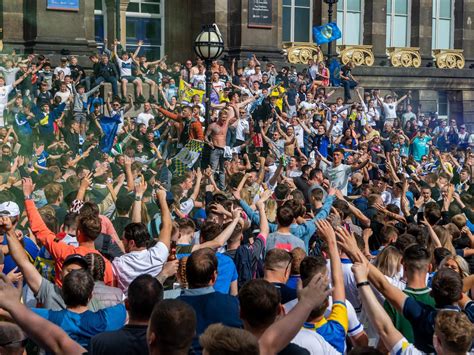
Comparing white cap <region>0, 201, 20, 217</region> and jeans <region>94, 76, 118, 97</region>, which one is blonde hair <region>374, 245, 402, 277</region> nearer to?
white cap <region>0, 201, 20, 217</region>

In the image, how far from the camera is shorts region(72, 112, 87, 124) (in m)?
21.5

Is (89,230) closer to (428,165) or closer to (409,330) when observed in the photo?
(409,330)

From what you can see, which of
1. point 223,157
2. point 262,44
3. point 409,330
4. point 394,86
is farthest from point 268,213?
point 394,86

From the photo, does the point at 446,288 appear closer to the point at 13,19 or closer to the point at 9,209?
the point at 9,209

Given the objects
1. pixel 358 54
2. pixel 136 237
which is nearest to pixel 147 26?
pixel 358 54

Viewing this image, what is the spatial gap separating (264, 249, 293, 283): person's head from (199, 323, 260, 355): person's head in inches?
113

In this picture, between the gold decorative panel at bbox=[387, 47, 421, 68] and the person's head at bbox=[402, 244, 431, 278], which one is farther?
the gold decorative panel at bbox=[387, 47, 421, 68]

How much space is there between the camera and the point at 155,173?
54.2 feet

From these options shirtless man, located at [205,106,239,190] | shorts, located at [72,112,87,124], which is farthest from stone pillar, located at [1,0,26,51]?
shirtless man, located at [205,106,239,190]

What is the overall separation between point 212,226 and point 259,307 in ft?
10.7

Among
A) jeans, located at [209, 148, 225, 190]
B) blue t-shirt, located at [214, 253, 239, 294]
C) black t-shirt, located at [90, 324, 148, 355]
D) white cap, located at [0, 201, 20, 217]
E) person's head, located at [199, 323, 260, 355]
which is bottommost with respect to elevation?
jeans, located at [209, 148, 225, 190]

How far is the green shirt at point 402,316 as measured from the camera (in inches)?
252

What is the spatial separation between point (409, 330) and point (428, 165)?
1586 cm

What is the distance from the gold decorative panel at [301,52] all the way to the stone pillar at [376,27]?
11.3 feet
